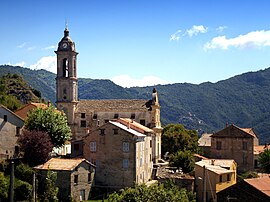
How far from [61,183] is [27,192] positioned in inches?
155

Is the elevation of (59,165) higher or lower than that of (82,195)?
higher

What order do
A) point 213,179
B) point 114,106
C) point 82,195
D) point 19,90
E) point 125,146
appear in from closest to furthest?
point 82,195
point 213,179
point 125,146
point 114,106
point 19,90

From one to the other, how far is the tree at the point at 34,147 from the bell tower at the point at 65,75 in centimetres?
2105

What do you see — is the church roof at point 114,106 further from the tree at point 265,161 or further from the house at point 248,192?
the house at point 248,192

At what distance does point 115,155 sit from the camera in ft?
170

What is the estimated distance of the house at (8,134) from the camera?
171 ft

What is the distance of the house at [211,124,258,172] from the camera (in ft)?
233

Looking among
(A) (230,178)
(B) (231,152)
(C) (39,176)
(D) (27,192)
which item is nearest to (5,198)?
(D) (27,192)

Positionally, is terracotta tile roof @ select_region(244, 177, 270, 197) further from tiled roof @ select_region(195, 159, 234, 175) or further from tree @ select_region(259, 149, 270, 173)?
tree @ select_region(259, 149, 270, 173)

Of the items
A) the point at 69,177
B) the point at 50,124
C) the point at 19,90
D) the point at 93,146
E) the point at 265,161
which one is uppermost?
the point at 19,90

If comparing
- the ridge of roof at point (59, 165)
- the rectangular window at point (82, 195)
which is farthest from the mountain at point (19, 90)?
the rectangular window at point (82, 195)

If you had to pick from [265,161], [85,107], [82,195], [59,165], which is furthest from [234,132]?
[59,165]

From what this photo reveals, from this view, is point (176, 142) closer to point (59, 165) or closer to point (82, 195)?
point (82, 195)

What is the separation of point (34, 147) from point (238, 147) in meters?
36.4
